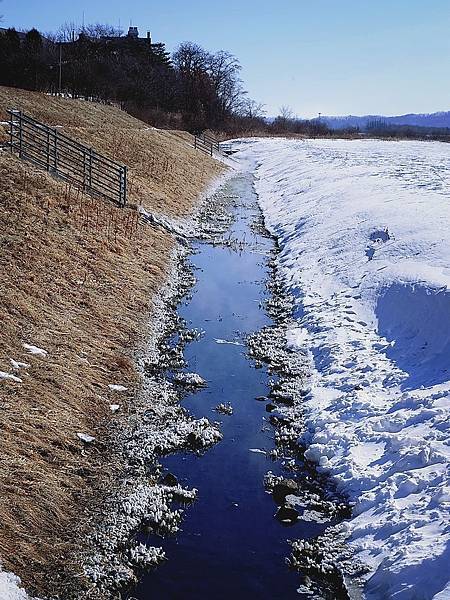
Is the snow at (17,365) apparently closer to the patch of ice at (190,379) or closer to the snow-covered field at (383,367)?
the patch of ice at (190,379)

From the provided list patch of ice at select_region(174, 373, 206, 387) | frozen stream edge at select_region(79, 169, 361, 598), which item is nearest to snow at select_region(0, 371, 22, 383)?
frozen stream edge at select_region(79, 169, 361, 598)

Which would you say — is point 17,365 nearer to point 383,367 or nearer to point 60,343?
point 60,343

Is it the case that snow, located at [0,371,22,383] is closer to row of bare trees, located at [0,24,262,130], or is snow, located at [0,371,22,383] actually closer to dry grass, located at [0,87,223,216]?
dry grass, located at [0,87,223,216]

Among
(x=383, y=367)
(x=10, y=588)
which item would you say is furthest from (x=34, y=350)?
(x=383, y=367)

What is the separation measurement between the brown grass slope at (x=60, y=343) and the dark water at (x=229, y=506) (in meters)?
1.15

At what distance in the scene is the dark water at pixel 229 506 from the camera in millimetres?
6492

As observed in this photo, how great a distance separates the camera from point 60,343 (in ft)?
36.2

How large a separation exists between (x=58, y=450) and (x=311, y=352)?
20.4 feet

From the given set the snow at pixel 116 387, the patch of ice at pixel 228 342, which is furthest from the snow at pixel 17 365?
the patch of ice at pixel 228 342

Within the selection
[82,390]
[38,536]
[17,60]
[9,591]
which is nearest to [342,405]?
[82,390]

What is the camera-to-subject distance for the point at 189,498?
26.0ft

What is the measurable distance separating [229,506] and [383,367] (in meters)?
4.71

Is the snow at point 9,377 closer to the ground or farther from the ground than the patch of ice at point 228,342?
farther from the ground

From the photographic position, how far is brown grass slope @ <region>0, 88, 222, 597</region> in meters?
6.89
